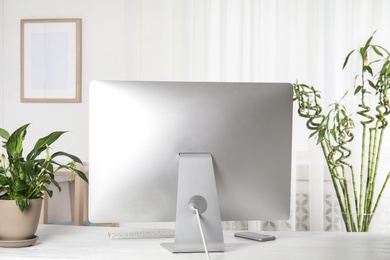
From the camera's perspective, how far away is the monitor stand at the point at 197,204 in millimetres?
1870

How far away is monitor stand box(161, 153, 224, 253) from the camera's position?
1.87m

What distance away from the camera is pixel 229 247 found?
6.47ft

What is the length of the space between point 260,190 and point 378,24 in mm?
2207

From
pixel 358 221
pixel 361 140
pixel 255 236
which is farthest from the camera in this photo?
pixel 361 140

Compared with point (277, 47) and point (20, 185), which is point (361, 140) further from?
point (20, 185)

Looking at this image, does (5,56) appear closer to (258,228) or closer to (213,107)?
(258,228)

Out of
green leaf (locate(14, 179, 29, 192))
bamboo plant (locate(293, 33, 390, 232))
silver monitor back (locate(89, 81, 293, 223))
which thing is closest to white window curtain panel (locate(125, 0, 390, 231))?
bamboo plant (locate(293, 33, 390, 232))

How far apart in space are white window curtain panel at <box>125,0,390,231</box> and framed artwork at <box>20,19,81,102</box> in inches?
18.2

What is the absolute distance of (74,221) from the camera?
149 inches

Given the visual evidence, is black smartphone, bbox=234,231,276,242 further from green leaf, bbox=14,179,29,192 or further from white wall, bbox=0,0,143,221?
white wall, bbox=0,0,143,221

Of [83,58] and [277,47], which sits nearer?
[277,47]

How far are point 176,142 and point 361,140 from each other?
2.13 m

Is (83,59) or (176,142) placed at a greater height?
(83,59)

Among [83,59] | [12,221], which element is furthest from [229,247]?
[83,59]
